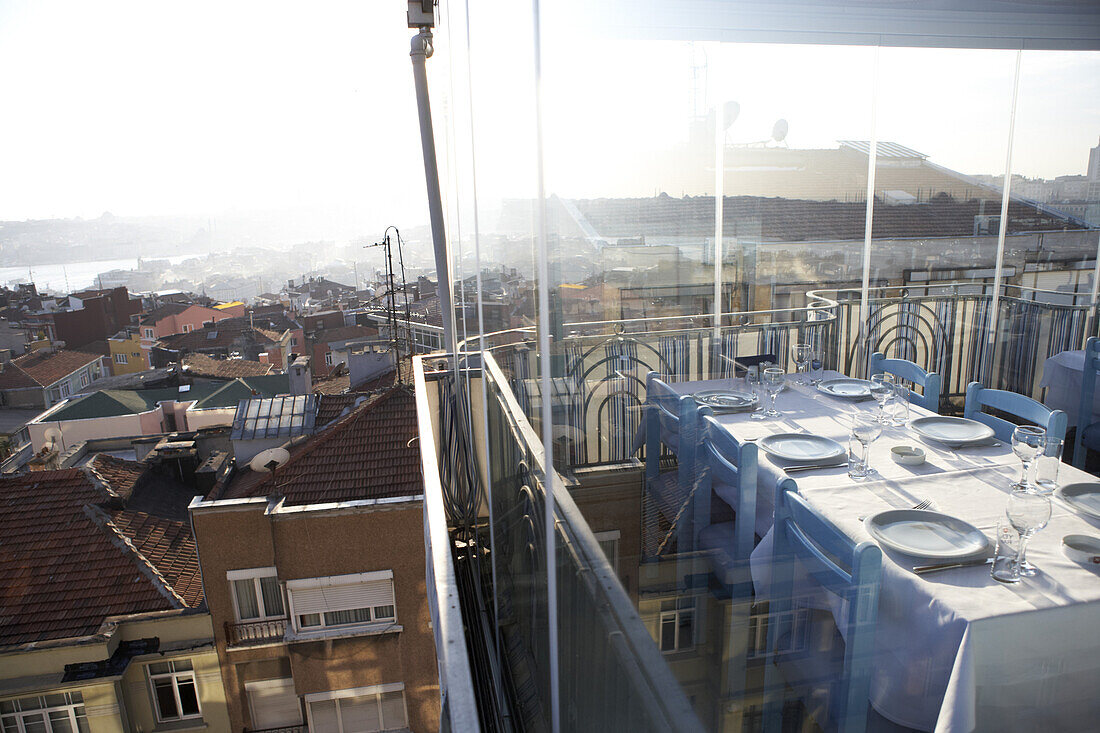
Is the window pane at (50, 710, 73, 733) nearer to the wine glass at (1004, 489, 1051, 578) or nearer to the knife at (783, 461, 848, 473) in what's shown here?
the knife at (783, 461, 848, 473)

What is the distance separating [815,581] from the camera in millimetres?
1066

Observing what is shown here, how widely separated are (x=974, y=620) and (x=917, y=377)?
1.58 meters

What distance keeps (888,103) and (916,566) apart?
251 cm

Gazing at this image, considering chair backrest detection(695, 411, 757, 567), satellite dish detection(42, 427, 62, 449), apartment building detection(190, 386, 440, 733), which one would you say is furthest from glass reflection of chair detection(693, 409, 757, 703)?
satellite dish detection(42, 427, 62, 449)

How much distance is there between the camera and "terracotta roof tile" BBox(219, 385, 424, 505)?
25.2 ft

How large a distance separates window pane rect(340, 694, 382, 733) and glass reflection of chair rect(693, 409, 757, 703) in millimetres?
8320

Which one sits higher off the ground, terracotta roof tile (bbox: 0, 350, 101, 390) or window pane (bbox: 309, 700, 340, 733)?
terracotta roof tile (bbox: 0, 350, 101, 390)

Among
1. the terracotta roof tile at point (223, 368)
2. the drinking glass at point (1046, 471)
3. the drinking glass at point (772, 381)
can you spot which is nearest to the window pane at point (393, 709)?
the drinking glass at point (772, 381)

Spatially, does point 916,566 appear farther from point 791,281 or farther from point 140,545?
point 140,545

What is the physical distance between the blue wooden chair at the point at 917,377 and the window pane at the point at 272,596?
733 centimetres

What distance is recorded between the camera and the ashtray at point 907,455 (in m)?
1.51

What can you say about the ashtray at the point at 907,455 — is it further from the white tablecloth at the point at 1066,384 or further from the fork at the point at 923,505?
the white tablecloth at the point at 1066,384

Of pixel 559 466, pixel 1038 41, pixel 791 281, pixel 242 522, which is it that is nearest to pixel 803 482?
pixel 559 466

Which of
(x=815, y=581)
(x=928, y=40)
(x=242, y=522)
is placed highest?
(x=928, y=40)
